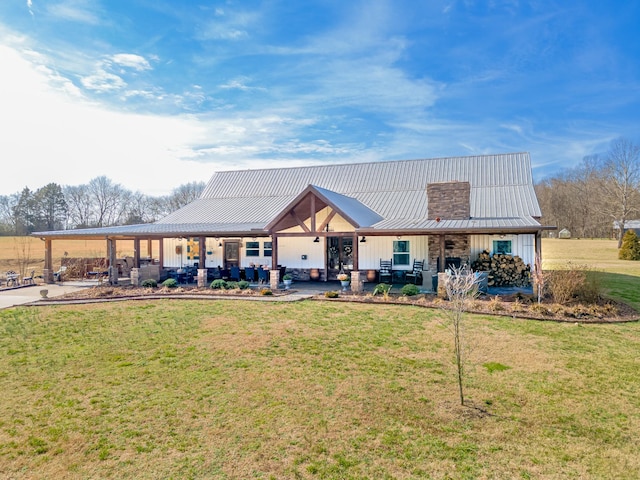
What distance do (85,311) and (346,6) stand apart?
13.0m

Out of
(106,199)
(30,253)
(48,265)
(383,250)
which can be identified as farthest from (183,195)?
(383,250)

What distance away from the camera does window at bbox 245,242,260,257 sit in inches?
765

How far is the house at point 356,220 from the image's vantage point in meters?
15.3

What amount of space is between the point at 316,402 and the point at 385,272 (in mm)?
11596

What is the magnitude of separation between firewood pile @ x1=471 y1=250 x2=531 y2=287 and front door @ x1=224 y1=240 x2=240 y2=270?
11.3 metres

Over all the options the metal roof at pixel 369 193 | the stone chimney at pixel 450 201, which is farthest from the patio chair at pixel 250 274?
the stone chimney at pixel 450 201

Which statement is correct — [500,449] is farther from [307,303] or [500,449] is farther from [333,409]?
[307,303]

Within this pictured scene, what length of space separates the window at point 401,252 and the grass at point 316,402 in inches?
294

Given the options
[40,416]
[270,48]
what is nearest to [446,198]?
[270,48]

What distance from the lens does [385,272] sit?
55.1 ft

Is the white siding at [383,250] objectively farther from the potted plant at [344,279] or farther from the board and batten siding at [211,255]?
the board and batten siding at [211,255]

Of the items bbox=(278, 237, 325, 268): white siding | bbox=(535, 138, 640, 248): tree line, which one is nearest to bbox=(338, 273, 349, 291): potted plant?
bbox=(278, 237, 325, 268): white siding

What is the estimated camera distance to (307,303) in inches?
492

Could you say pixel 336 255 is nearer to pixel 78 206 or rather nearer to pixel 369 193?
pixel 369 193
